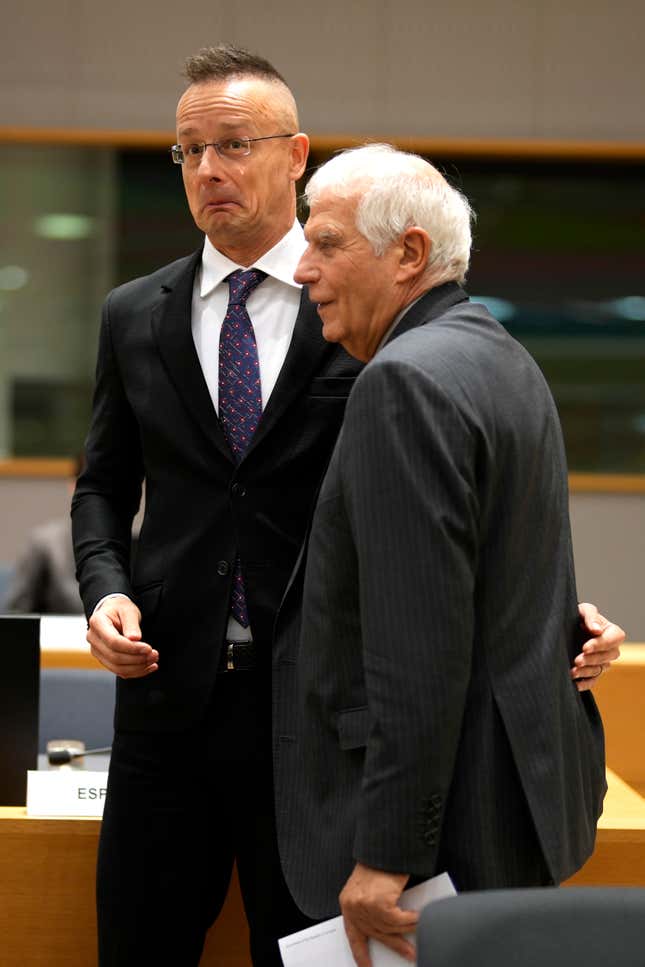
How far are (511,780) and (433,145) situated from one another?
17.4 feet

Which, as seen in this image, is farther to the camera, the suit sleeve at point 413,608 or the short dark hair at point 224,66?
the short dark hair at point 224,66

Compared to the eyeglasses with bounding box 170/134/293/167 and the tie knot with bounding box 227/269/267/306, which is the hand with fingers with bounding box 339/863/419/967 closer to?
the tie knot with bounding box 227/269/267/306

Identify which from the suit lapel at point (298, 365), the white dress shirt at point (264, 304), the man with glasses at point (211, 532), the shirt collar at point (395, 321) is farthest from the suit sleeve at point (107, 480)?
the shirt collar at point (395, 321)

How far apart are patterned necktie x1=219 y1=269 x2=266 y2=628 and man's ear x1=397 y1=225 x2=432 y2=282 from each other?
1.14 ft

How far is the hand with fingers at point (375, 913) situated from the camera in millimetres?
1343

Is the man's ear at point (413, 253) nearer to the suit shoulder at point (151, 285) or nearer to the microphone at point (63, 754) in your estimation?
the suit shoulder at point (151, 285)

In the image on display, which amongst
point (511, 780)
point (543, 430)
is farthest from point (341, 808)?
point (543, 430)

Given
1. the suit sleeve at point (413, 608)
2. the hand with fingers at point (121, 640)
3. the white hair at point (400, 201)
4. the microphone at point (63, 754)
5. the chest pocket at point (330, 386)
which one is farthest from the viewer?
the microphone at point (63, 754)

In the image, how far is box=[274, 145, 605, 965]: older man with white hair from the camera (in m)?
1.33

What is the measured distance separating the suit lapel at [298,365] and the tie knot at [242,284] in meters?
0.08

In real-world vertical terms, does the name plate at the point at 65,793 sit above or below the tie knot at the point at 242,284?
below

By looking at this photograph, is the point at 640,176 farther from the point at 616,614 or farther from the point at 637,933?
the point at 637,933

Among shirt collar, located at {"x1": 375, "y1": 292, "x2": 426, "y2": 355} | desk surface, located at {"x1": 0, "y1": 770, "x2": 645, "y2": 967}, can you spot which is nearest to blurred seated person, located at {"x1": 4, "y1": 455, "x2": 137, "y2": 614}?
desk surface, located at {"x1": 0, "y1": 770, "x2": 645, "y2": 967}

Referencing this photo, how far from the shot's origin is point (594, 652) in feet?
5.02
